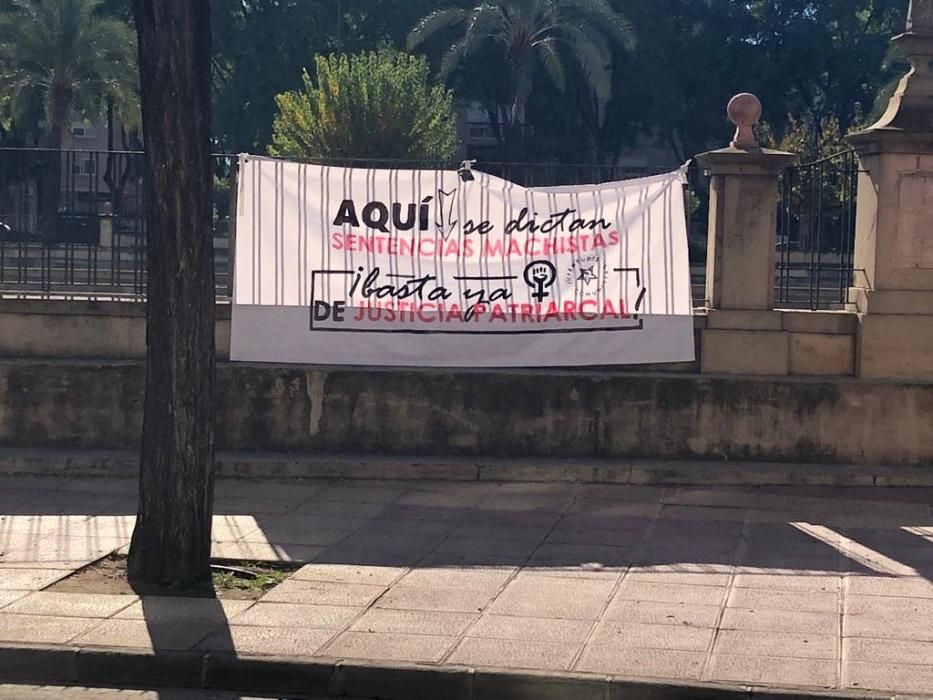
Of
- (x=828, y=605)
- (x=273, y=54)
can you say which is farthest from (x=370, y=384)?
(x=273, y=54)

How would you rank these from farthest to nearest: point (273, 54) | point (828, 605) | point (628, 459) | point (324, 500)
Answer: point (273, 54), point (628, 459), point (324, 500), point (828, 605)

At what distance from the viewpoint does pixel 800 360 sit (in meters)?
Result: 10.9

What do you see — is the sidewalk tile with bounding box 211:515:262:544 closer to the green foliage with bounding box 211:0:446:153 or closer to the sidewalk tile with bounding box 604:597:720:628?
the sidewalk tile with bounding box 604:597:720:628

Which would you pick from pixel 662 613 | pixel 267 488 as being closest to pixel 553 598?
pixel 662 613

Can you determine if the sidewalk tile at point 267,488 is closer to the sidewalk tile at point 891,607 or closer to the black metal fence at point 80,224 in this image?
the black metal fence at point 80,224

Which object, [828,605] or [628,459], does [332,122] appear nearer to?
[628,459]

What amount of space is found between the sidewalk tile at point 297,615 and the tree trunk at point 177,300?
0.67 m

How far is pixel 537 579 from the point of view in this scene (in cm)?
774

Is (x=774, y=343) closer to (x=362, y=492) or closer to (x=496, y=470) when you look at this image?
(x=496, y=470)

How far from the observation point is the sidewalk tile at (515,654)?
6109 millimetres

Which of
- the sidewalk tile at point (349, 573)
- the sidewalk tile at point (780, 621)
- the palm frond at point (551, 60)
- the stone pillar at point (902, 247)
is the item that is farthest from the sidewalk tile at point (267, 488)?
the palm frond at point (551, 60)

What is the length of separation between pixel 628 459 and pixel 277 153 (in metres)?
26.6

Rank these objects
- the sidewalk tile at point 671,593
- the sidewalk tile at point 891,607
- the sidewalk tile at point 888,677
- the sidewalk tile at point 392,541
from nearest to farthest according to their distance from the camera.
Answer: the sidewalk tile at point 888,677
the sidewalk tile at point 891,607
the sidewalk tile at point 671,593
the sidewalk tile at point 392,541

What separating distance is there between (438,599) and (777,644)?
1.85 m
